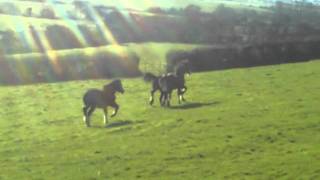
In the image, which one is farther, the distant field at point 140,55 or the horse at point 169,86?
the distant field at point 140,55

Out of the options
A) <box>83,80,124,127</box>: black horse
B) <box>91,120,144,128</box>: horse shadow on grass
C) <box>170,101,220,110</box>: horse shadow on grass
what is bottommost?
<box>170,101,220,110</box>: horse shadow on grass

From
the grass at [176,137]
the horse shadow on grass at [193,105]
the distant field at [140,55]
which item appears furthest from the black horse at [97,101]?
the distant field at [140,55]

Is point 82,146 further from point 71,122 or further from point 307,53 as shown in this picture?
point 307,53

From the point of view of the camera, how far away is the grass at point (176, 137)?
64.9 ft

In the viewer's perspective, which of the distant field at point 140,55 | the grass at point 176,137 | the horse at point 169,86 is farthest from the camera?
the distant field at point 140,55

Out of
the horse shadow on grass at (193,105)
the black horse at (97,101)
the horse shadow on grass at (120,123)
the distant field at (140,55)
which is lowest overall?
the distant field at (140,55)

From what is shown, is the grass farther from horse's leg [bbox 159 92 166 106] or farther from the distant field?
the distant field

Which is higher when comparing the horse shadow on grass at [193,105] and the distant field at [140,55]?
the horse shadow on grass at [193,105]

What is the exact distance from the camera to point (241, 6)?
8644cm

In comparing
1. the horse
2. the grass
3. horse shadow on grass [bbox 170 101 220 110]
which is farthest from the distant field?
horse shadow on grass [bbox 170 101 220 110]

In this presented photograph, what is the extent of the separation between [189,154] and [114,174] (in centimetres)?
303

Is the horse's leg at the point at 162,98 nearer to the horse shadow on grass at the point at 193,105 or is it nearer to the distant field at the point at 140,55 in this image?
the horse shadow on grass at the point at 193,105

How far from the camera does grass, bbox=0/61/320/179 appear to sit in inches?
779

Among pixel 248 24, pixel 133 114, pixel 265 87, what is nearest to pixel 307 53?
pixel 248 24
